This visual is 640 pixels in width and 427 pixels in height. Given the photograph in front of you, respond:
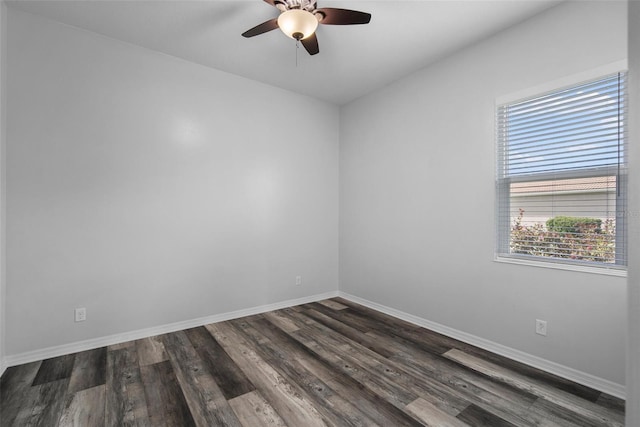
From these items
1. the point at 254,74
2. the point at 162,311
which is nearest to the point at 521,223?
the point at 254,74

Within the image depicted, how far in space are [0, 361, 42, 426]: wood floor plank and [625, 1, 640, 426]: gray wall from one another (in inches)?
111

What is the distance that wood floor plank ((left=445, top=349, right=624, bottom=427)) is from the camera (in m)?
1.82

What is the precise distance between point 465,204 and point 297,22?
2131 mm

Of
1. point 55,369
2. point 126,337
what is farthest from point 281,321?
point 55,369

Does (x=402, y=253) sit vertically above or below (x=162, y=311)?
above

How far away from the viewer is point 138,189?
116 inches

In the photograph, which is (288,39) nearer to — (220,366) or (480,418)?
(220,366)

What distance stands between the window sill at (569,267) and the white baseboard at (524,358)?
722 mm

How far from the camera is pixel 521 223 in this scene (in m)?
2.55

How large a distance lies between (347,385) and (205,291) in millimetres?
1903

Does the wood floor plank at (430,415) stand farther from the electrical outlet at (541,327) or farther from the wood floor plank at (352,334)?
the electrical outlet at (541,327)

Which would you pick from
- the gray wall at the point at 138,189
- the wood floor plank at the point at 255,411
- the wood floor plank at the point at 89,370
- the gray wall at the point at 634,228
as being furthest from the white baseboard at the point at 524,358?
the wood floor plank at the point at 89,370

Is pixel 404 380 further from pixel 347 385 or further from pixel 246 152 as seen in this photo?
pixel 246 152

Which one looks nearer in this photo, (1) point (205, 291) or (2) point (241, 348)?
(2) point (241, 348)
